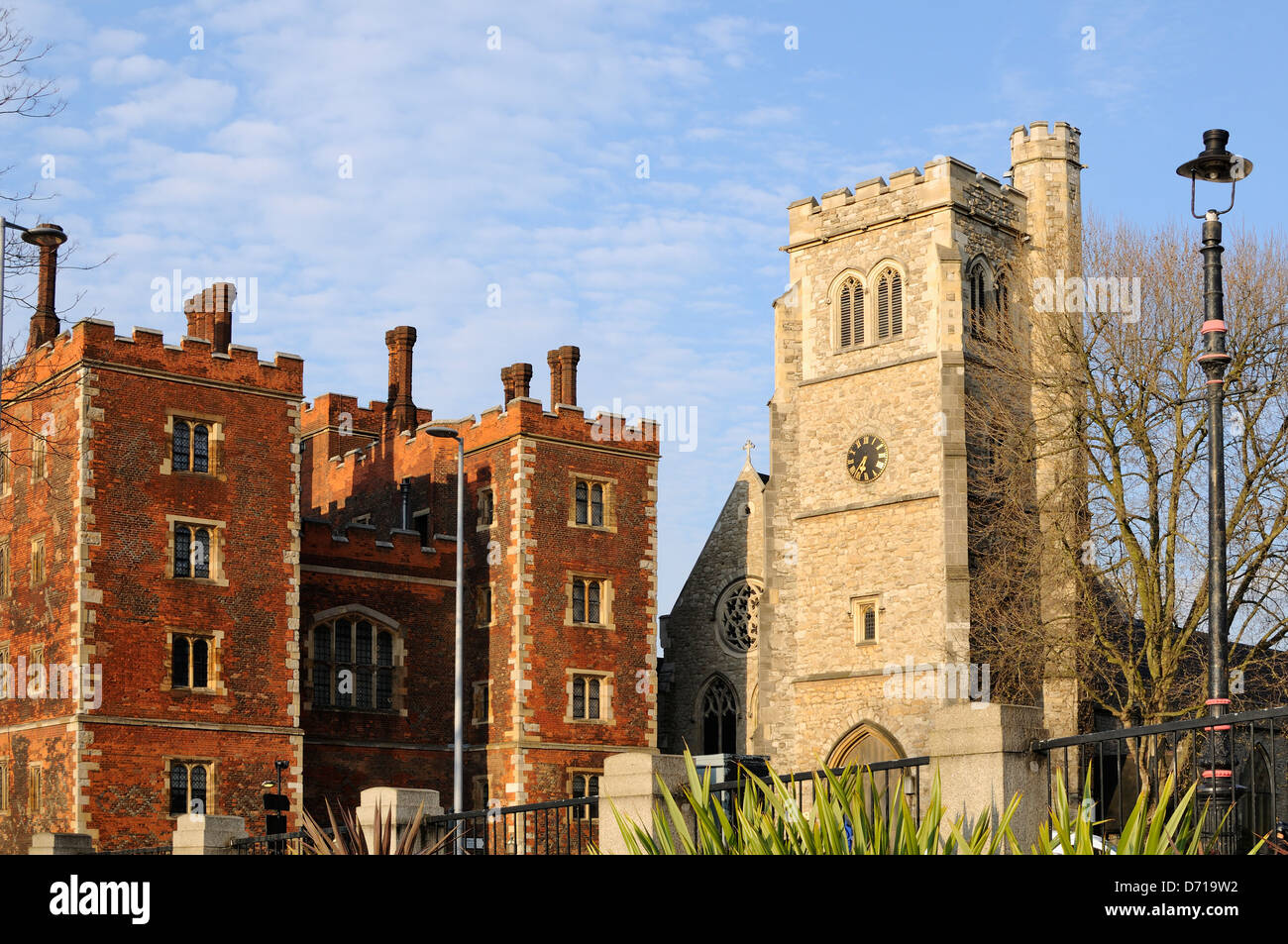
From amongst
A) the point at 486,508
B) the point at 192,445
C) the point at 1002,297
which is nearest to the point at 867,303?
the point at 1002,297

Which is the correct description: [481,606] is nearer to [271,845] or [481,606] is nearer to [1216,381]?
[271,845]

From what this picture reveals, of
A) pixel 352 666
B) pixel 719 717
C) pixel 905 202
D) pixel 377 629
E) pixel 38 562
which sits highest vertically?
pixel 905 202

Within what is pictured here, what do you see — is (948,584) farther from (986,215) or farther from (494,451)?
(494,451)

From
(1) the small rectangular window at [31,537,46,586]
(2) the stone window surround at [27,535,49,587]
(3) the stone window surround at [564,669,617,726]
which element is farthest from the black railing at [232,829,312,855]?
(3) the stone window surround at [564,669,617,726]

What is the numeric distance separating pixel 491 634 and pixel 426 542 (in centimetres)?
397

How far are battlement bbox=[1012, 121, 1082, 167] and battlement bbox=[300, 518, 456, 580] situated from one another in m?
19.5

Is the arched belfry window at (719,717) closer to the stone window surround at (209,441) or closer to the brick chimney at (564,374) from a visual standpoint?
the brick chimney at (564,374)

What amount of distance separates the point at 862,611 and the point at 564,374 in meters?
12.0

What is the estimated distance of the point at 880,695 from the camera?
1727 inches

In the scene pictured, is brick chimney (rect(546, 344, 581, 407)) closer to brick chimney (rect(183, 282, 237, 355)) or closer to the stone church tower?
the stone church tower

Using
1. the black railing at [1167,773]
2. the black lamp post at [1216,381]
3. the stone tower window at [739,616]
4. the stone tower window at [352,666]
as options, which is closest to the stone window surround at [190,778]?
the stone tower window at [352,666]

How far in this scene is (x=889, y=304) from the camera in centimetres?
4584

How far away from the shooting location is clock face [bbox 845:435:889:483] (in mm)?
45062
